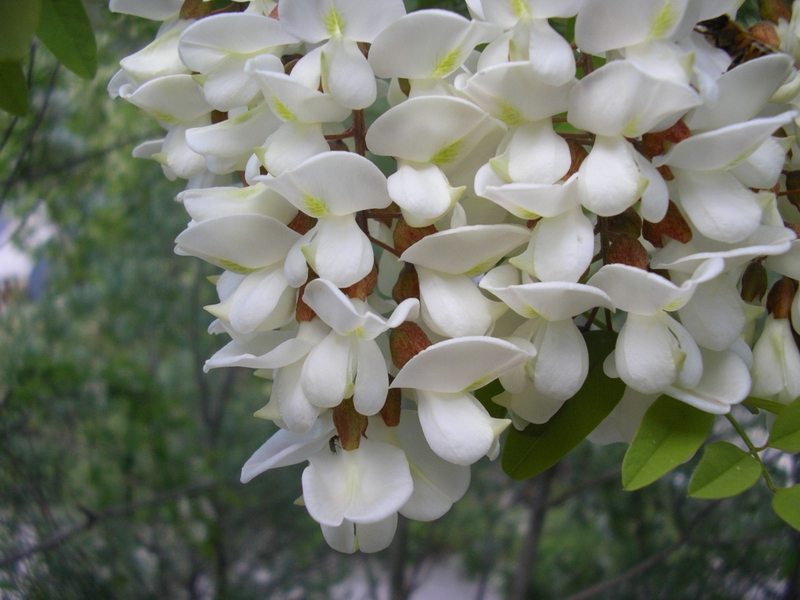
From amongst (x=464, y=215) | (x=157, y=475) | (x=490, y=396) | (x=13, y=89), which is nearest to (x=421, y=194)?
(x=464, y=215)

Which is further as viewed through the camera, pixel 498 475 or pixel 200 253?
pixel 498 475

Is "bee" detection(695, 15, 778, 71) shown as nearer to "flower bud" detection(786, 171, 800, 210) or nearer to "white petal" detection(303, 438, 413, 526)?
"flower bud" detection(786, 171, 800, 210)

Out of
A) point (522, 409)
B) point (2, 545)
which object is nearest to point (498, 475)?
point (2, 545)

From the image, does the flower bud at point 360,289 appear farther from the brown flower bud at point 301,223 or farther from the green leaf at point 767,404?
the green leaf at point 767,404

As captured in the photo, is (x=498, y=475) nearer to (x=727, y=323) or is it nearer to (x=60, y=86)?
(x=60, y=86)

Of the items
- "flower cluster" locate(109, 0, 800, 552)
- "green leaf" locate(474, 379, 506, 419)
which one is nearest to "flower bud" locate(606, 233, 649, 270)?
"flower cluster" locate(109, 0, 800, 552)

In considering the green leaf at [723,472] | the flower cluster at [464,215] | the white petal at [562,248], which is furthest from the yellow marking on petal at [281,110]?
the green leaf at [723,472]
